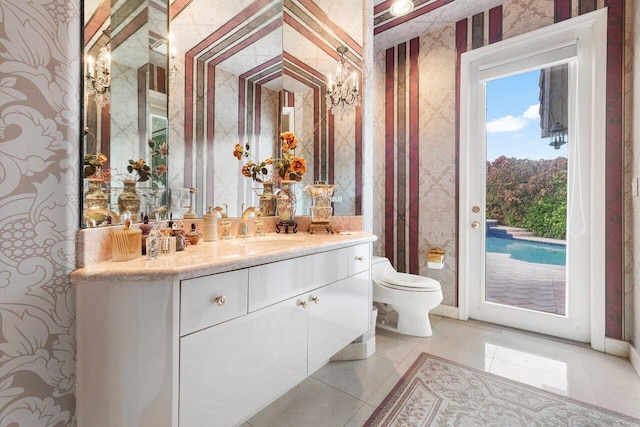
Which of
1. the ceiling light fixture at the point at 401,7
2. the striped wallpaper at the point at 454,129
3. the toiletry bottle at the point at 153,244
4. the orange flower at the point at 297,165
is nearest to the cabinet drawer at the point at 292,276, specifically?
the toiletry bottle at the point at 153,244

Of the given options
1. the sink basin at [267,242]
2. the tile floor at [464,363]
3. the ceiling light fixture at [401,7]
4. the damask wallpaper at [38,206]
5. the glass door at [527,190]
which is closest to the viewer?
the damask wallpaper at [38,206]

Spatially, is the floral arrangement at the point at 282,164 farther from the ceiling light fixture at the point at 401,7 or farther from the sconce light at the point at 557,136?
the sconce light at the point at 557,136

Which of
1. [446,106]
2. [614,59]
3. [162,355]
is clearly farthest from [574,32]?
[162,355]

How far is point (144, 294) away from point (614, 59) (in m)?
3.07

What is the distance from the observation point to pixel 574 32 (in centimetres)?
210

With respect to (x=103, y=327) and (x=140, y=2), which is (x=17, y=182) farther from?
(x=140, y=2)

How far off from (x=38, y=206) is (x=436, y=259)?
2614 millimetres

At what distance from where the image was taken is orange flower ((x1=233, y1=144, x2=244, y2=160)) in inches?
70.1

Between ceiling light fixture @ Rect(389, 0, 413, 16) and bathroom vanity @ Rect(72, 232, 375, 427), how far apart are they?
235 cm

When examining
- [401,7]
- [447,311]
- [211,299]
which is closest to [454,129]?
[401,7]

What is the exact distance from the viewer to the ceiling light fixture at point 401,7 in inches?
91.3

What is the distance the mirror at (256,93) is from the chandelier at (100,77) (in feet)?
1.32

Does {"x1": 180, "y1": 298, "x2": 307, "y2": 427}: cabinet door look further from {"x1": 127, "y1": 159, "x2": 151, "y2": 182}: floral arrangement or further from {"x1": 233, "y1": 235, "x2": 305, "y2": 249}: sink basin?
{"x1": 127, "y1": 159, "x2": 151, "y2": 182}: floral arrangement

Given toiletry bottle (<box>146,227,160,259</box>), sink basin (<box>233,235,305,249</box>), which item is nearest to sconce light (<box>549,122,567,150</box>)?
sink basin (<box>233,235,305,249</box>)
